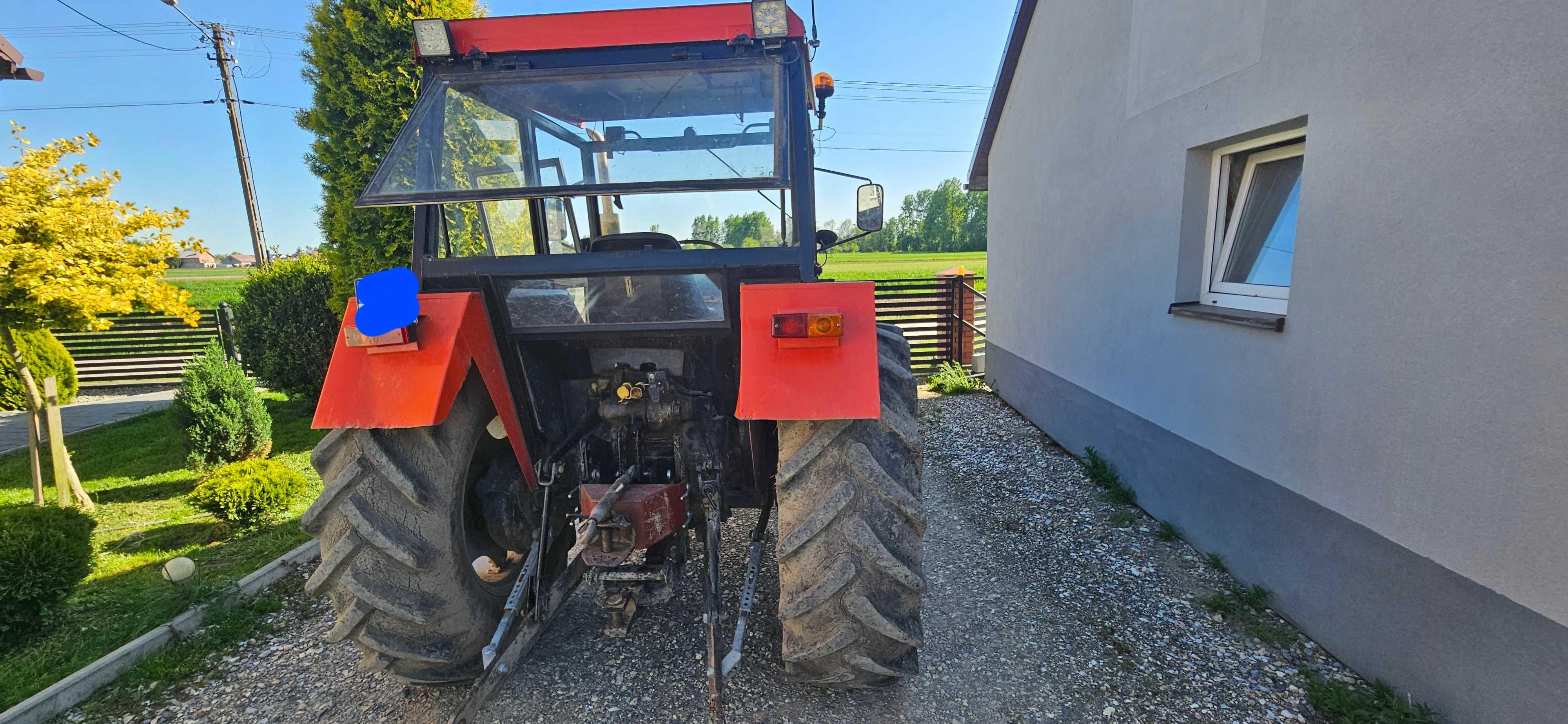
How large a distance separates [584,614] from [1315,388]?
127 inches

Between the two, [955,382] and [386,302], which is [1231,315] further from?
[955,382]

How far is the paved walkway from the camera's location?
671 centimetres

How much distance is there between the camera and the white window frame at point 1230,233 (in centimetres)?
301

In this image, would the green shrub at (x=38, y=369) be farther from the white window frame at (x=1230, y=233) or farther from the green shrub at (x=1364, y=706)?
the white window frame at (x=1230, y=233)

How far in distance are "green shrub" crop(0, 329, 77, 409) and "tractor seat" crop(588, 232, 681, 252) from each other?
469 cm

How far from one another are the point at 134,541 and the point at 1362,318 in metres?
6.39

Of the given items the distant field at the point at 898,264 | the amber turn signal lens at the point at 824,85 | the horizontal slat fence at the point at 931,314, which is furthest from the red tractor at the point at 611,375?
the distant field at the point at 898,264

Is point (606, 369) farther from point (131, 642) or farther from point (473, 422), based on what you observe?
point (131, 642)

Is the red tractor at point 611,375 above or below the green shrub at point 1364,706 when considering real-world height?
above

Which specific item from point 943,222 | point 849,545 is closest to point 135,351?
point 849,545

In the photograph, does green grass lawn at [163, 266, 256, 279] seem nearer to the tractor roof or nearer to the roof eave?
the roof eave

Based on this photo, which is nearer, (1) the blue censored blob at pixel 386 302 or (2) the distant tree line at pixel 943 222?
(1) the blue censored blob at pixel 386 302

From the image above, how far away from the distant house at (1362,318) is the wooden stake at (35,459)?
709cm

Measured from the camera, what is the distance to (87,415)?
7.78 m
